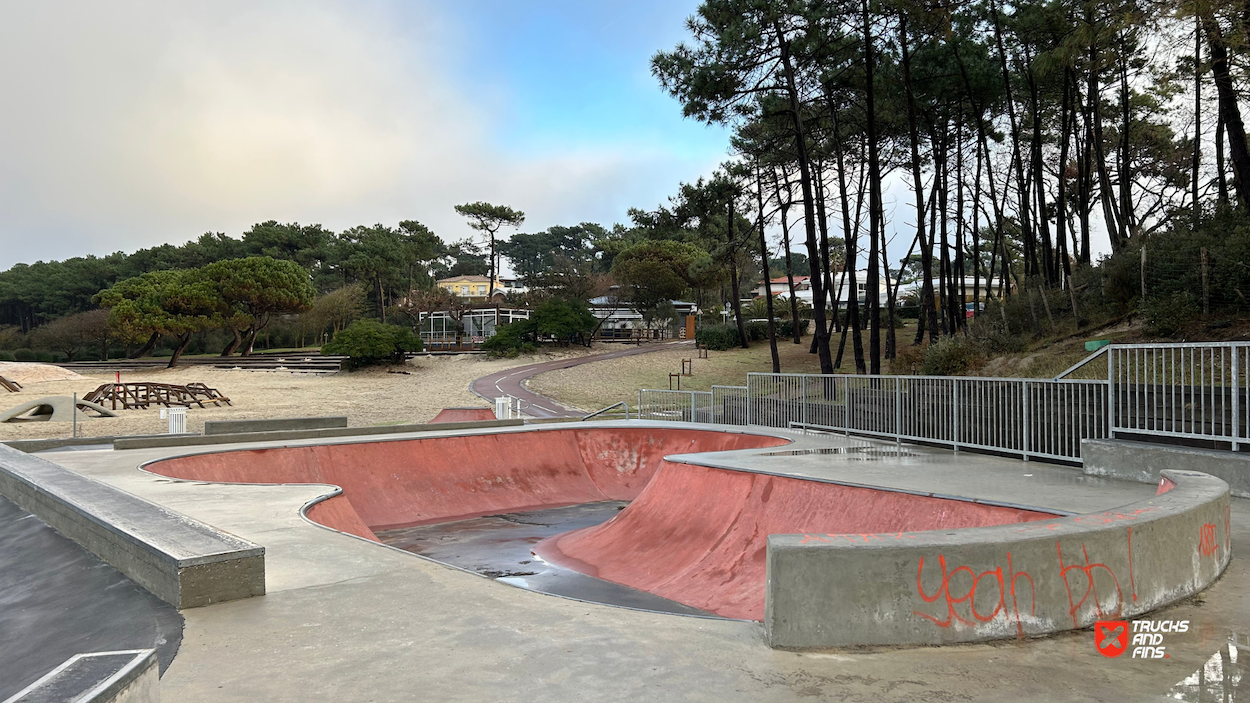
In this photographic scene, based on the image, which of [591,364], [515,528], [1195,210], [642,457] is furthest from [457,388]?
[1195,210]

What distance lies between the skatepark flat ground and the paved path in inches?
871

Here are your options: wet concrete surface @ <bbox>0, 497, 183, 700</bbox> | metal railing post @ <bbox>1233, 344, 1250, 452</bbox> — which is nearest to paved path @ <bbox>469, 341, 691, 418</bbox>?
metal railing post @ <bbox>1233, 344, 1250, 452</bbox>

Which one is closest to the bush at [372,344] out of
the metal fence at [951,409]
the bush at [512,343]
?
the bush at [512,343]

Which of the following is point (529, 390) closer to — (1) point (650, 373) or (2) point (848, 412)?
(1) point (650, 373)

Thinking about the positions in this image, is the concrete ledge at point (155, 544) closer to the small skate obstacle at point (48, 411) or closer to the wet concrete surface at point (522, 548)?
the wet concrete surface at point (522, 548)

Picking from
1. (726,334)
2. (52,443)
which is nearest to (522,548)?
(52,443)

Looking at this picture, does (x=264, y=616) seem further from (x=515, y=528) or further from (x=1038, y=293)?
(x=1038, y=293)

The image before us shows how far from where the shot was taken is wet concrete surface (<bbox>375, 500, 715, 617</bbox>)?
29.1 ft

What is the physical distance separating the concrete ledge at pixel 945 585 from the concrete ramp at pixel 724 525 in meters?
2.65

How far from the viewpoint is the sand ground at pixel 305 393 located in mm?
25594

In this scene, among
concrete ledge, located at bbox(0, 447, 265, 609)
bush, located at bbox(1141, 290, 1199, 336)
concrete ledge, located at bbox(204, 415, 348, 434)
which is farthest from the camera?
concrete ledge, located at bbox(204, 415, 348, 434)

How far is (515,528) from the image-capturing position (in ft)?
43.2

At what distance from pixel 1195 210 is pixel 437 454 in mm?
19059

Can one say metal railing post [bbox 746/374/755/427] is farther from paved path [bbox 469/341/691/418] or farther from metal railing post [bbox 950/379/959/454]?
paved path [bbox 469/341/691/418]
